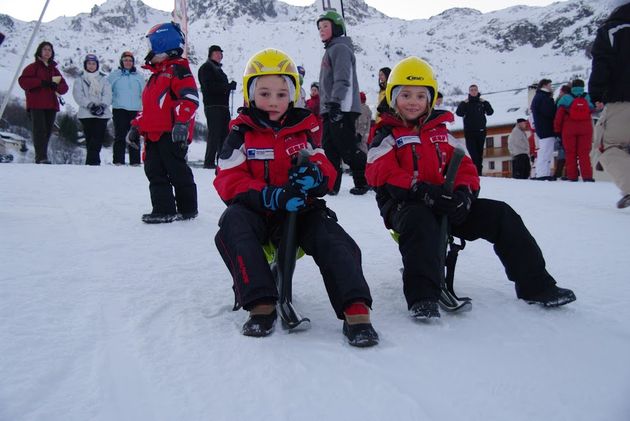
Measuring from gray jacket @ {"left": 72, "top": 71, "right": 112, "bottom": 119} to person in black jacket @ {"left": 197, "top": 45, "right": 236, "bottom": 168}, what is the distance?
1.59 meters

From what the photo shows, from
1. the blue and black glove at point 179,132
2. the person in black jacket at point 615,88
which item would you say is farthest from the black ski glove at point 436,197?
the person in black jacket at point 615,88

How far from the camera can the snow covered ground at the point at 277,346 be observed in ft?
4.71

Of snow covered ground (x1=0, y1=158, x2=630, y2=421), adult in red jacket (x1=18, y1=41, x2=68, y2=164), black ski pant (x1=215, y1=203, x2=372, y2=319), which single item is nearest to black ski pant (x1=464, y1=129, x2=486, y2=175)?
snow covered ground (x1=0, y1=158, x2=630, y2=421)

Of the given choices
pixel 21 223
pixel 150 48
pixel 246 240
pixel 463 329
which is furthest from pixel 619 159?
pixel 21 223

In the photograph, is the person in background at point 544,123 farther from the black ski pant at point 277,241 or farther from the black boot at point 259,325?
the black boot at point 259,325

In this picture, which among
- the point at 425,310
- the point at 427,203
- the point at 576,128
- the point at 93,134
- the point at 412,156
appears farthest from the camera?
the point at 93,134

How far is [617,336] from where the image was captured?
78.4 inches

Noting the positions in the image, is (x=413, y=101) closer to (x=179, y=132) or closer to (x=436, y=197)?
(x=436, y=197)

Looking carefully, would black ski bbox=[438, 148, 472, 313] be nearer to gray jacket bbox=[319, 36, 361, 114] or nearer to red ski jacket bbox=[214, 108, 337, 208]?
red ski jacket bbox=[214, 108, 337, 208]

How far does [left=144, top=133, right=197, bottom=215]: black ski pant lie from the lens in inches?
169

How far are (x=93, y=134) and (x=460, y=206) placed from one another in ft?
25.3

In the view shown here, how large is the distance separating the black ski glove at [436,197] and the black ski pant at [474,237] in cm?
4

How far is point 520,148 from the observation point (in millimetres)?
11852

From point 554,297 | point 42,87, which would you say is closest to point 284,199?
point 554,297
